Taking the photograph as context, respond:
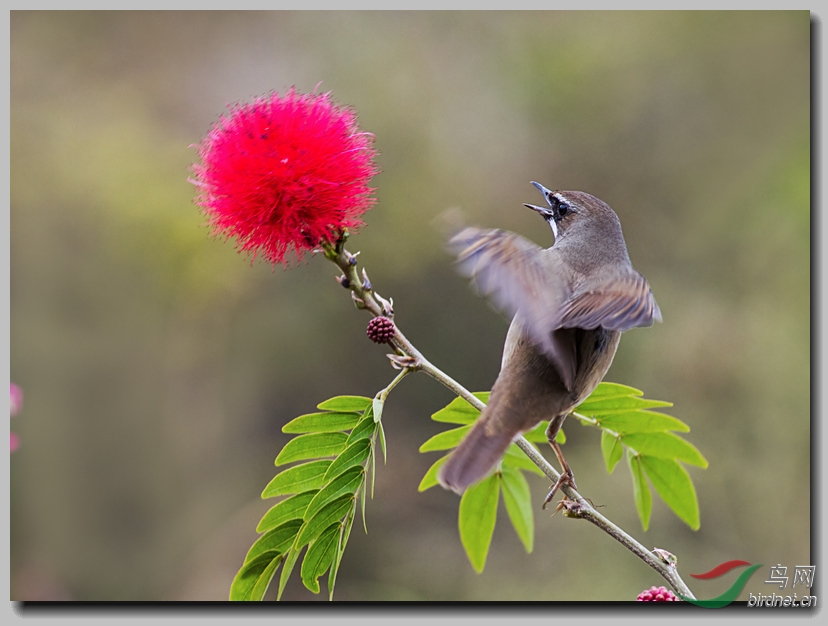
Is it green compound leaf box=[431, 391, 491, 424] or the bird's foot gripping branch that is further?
green compound leaf box=[431, 391, 491, 424]

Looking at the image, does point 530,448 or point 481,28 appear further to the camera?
point 481,28

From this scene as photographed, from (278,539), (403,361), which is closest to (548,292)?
(403,361)

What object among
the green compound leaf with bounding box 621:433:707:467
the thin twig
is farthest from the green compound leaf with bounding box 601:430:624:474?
the thin twig

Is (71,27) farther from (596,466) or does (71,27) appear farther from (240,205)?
(596,466)

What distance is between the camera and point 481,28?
4523 millimetres

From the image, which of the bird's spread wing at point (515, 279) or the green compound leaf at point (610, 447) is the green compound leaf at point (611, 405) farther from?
the bird's spread wing at point (515, 279)

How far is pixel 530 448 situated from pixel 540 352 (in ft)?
1.27

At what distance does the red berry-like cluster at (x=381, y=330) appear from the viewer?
1.64 metres

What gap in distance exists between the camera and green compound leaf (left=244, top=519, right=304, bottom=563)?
1763 millimetres

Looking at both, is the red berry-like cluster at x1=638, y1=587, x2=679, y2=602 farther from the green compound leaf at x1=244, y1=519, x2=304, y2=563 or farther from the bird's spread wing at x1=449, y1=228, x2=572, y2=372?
the green compound leaf at x1=244, y1=519, x2=304, y2=563

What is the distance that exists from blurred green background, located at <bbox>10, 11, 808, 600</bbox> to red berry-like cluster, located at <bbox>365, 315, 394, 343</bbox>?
2247 mm

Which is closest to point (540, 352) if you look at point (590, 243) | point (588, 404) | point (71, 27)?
point (588, 404)

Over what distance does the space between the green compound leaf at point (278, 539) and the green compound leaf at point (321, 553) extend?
5 centimetres

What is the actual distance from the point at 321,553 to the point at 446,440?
48 cm
